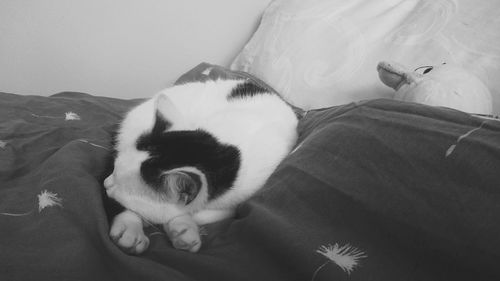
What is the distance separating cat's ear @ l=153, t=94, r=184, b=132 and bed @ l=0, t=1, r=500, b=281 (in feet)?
0.65

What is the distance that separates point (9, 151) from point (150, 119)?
367mm

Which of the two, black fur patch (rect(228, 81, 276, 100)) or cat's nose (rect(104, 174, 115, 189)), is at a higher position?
black fur patch (rect(228, 81, 276, 100))

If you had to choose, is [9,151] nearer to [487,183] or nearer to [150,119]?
[150,119]

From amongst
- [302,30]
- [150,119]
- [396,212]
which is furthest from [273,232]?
[302,30]

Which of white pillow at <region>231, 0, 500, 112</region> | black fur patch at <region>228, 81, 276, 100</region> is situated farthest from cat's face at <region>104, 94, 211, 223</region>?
white pillow at <region>231, 0, 500, 112</region>

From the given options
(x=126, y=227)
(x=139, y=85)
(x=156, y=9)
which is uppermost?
(x=156, y=9)

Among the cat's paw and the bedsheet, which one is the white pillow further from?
the cat's paw

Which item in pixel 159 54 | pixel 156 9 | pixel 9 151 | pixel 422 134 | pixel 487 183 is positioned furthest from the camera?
pixel 159 54

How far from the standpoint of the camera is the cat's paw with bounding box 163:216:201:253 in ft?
1.90

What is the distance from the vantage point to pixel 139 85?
1.70 m

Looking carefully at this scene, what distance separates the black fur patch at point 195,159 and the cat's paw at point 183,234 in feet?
0.26

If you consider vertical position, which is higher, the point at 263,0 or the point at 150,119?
the point at 263,0

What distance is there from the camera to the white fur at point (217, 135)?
714 mm

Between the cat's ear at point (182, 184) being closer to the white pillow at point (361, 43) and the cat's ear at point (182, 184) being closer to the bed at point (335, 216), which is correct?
the bed at point (335, 216)
